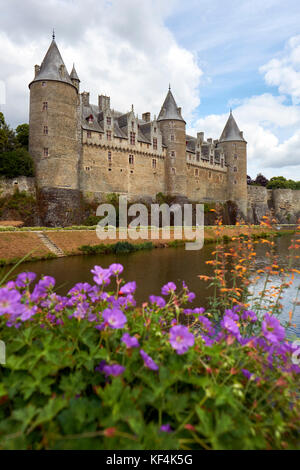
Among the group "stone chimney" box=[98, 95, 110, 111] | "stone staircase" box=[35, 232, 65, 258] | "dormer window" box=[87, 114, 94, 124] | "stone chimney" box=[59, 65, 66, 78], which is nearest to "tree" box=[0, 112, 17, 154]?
"stone chimney" box=[59, 65, 66, 78]

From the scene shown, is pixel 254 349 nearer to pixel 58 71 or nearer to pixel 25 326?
pixel 25 326

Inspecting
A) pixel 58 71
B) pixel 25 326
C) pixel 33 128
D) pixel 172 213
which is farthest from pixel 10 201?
pixel 25 326

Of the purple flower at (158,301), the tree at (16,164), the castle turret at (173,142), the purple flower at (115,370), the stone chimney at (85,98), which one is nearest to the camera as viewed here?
the purple flower at (115,370)

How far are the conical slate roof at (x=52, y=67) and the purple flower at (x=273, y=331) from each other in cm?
2988

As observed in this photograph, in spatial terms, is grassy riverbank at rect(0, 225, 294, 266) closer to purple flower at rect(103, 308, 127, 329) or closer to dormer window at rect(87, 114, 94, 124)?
purple flower at rect(103, 308, 127, 329)

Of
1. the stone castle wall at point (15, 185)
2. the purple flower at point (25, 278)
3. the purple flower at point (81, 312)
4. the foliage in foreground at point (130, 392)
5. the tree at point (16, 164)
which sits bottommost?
the foliage in foreground at point (130, 392)

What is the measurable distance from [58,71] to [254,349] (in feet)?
101

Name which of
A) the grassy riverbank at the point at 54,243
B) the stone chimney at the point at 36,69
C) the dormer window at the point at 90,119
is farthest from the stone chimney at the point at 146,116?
the grassy riverbank at the point at 54,243

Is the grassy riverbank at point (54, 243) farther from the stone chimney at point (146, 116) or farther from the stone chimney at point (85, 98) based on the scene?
the stone chimney at point (146, 116)

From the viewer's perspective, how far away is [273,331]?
1782 millimetres

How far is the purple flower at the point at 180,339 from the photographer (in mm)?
1550

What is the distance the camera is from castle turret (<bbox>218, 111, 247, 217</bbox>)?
4603 cm

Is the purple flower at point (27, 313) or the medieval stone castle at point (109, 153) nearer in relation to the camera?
the purple flower at point (27, 313)

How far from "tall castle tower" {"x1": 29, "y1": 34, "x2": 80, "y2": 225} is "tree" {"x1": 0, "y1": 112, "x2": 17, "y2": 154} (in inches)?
129
